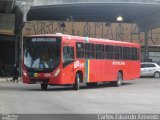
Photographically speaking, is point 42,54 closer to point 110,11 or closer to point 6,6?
point 6,6

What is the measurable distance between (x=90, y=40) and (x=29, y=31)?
43.4 metres

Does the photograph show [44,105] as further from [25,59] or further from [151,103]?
[25,59]

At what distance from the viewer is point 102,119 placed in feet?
47.0

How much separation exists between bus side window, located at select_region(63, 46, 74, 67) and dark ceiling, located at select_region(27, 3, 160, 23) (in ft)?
66.0

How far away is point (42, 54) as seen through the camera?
90.0 feet

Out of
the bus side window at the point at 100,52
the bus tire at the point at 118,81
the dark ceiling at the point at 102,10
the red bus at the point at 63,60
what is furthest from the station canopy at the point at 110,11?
the red bus at the point at 63,60

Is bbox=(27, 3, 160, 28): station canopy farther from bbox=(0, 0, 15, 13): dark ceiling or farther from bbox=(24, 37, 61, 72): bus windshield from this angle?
bbox=(24, 37, 61, 72): bus windshield

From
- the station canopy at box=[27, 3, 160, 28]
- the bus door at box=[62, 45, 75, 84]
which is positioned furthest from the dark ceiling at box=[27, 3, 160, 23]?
the bus door at box=[62, 45, 75, 84]

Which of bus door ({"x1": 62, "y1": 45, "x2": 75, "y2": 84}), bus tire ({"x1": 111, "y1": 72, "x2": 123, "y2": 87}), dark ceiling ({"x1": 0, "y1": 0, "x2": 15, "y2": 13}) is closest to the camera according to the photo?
bus door ({"x1": 62, "y1": 45, "x2": 75, "y2": 84})

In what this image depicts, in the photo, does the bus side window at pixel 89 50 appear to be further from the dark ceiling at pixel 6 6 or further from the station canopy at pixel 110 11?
the station canopy at pixel 110 11

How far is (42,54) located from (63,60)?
116 cm

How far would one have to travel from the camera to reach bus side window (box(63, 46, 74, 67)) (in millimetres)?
27453

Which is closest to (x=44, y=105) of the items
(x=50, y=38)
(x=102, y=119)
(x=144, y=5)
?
(x=102, y=119)

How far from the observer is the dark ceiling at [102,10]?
4869 cm
